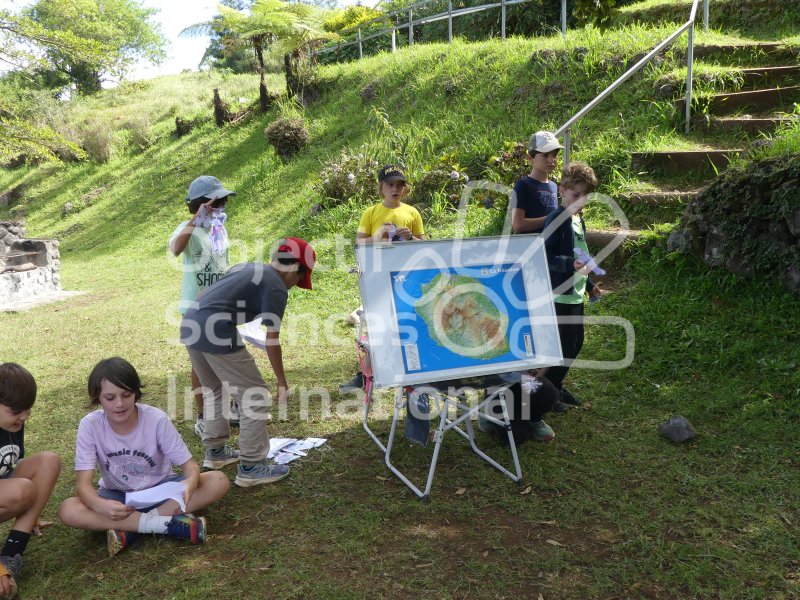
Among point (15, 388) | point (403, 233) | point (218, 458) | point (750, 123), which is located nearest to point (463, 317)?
point (403, 233)

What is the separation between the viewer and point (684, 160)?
740cm

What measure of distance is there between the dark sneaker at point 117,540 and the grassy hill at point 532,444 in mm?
88

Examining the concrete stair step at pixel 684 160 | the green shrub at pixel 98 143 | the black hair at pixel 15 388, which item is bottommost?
the black hair at pixel 15 388

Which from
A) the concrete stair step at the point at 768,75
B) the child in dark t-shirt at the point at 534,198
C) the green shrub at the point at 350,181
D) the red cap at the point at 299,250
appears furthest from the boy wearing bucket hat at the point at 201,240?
the concrete stair step at the point at 768,75

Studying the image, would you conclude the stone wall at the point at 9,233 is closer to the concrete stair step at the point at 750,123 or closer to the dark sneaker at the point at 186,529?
the dark sneaker at the point at 186,529

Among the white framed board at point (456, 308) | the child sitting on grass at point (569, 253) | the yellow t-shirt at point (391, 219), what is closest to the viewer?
the white framed board at point (456, 308)

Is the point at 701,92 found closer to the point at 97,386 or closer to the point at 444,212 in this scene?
the point at 444,212

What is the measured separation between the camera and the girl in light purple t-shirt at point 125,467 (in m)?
3.25

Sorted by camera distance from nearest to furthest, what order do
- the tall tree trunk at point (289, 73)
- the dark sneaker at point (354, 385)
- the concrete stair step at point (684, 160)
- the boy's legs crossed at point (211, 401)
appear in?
1. the boy's legs crossed at point (211, 401)
2. the dark sneaker at point (354, 385)
3. the concrete stair step at point (684, 160)
4. the tall tree trunk at point (289, 73)

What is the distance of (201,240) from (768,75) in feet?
23.9

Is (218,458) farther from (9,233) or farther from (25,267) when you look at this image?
(9,233)

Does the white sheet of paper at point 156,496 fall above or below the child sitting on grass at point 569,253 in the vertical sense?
below

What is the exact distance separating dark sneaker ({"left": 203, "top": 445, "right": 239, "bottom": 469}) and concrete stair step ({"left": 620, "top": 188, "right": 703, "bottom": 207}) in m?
5.14

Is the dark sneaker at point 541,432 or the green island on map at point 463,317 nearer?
the green island on map at point 463,317
